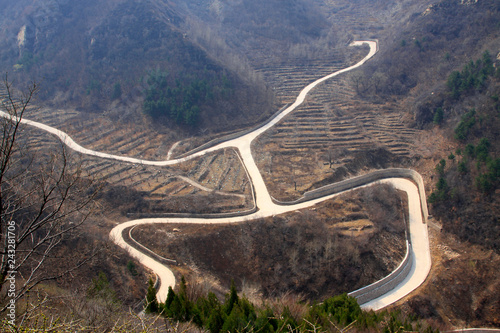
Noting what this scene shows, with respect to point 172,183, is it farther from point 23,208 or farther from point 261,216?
point 23,208

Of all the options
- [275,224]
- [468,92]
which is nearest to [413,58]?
[468,92]

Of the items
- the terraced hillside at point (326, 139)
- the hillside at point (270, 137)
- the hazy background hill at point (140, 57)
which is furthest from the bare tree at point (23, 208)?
the hazy background hill at point (140, 57)

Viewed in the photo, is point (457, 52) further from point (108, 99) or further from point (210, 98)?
point (108, 99)

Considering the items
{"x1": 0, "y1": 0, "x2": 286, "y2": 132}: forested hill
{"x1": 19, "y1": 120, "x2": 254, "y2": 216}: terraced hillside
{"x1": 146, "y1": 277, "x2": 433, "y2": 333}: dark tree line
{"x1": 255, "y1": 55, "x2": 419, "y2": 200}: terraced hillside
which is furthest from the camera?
{"x1": 0, "y1": 0, "x2": 286, "y2": 132}: forested hill

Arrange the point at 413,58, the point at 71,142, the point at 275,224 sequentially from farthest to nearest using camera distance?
the point at 413,58
the point at 71,142
the point at 275,224

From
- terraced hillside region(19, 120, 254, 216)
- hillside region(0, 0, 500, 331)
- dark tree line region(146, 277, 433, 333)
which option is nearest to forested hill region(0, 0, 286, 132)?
hillside region(0, 0, 500, 331)

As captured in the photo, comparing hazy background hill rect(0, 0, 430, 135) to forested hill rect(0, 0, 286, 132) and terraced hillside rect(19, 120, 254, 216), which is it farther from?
terraced hillside rect(19, 120, 254, 216)

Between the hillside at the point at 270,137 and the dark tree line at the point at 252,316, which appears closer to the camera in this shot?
the dark tree line at the point at 252,316

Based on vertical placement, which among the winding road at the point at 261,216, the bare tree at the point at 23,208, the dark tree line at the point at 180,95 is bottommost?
the winding road at the point at 261,216

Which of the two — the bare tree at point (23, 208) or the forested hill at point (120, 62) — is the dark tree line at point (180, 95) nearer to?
the forested hill at point (120, 62)
